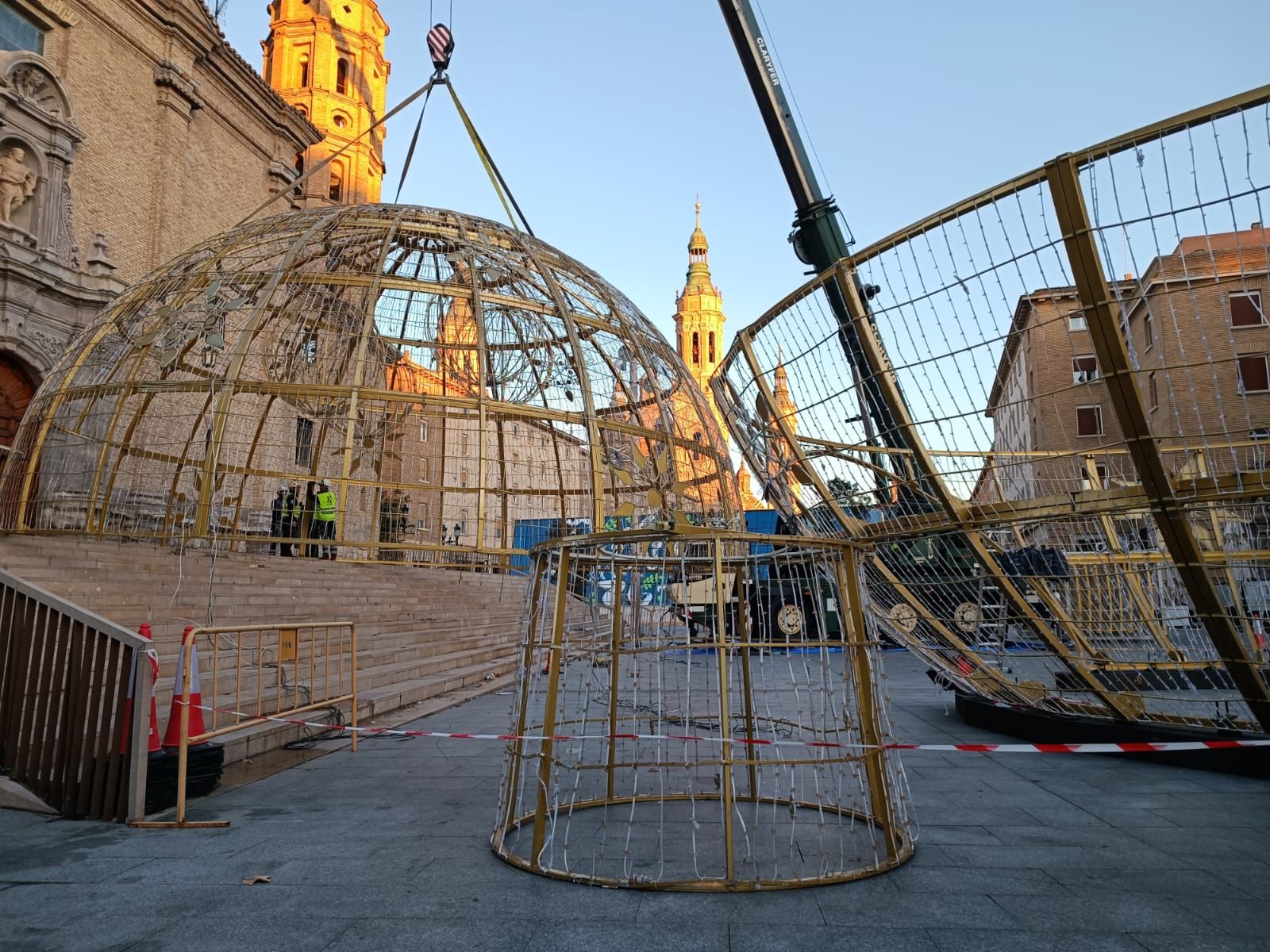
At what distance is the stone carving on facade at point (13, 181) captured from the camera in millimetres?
17453

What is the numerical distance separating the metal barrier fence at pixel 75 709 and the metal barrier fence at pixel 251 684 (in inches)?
10.0

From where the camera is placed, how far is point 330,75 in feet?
123

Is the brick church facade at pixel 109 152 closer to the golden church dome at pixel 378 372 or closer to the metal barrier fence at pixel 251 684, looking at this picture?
the golden church dome at pixel 378 372

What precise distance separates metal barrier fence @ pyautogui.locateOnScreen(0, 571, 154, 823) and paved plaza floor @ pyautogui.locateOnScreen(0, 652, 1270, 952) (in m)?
0.23

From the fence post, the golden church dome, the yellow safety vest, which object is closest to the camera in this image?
the fence post

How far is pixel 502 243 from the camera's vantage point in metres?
12.4

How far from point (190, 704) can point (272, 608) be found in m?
5.68

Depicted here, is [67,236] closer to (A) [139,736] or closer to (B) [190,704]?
(B) [190,704]

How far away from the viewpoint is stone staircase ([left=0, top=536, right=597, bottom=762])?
7.87m

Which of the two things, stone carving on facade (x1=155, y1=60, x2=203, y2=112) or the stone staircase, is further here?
stone carving on facade (x1=155, y1=60, x2=203, y2=112)

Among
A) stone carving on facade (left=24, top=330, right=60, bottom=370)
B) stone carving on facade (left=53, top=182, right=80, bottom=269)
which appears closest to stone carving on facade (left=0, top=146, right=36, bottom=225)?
stone carving on facade (left=53, top=182, right=80, bottom=269)

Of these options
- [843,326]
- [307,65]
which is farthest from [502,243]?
[307,65]

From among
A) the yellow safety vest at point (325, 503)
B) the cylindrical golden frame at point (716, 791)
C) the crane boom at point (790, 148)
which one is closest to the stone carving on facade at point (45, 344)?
the yellow safety vest at point (325, 503)

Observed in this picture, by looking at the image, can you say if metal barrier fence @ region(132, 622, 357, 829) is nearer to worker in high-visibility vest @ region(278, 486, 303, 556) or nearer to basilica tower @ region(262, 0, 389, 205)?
worker in high-visibility vest @ region(278, 486, 303, 556)
